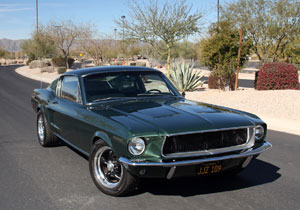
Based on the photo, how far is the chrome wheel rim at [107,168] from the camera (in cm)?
446

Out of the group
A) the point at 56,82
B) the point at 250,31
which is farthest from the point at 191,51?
the point at 56,82

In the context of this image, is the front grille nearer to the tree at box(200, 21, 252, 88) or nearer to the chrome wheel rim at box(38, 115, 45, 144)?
the chrome wheel rim at box(38, 115, 45, 144)

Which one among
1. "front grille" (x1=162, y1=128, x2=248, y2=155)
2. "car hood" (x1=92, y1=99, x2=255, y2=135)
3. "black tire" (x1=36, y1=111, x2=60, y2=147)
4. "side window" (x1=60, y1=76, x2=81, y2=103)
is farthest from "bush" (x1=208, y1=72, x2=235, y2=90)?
"front grille" (x1=162, y1=128, x2=248, y2=155)

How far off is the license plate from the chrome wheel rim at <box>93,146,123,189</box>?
3.20 ft

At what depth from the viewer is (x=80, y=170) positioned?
5.53m

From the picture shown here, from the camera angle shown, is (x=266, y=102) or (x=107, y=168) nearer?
(x=107, y=168)

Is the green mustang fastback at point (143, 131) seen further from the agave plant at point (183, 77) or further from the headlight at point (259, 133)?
the agave plant at point (183, 77)

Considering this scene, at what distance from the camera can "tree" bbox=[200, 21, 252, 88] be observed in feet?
51.8

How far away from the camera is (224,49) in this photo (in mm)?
16062

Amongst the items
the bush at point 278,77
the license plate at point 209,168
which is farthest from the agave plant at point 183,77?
the license plate at point 209,168

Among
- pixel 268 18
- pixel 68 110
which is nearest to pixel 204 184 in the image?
pixel 68 110

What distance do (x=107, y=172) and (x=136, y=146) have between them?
79 centimetres

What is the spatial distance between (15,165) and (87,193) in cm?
190

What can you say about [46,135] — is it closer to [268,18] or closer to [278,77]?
[278,77]
